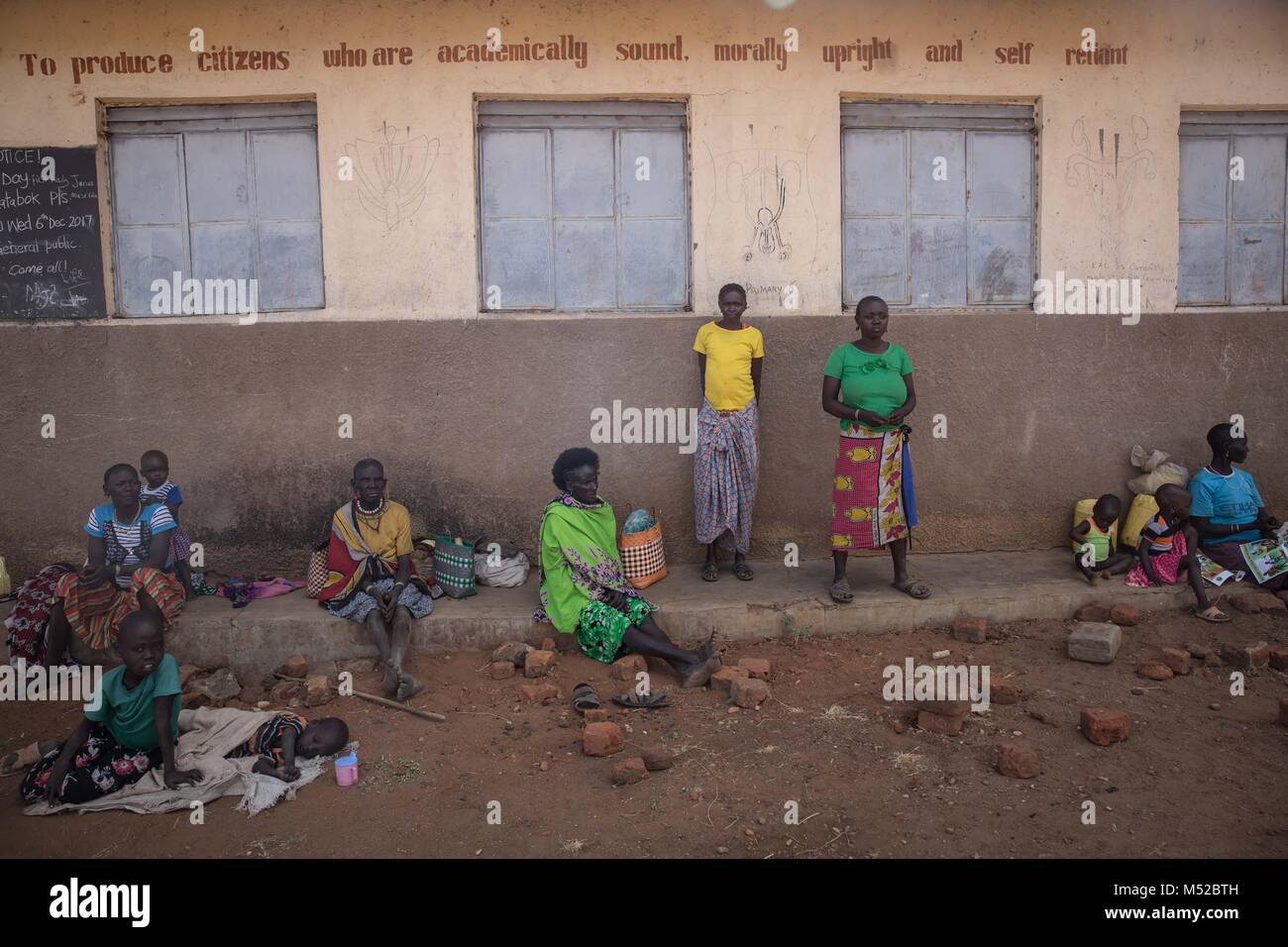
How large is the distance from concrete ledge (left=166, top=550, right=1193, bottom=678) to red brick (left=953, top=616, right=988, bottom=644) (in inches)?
7.1

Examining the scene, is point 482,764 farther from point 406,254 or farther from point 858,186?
point 858,186

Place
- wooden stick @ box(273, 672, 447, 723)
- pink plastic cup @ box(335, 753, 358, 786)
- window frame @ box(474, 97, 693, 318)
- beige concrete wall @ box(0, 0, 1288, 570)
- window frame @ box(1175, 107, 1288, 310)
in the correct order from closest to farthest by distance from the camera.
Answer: pink plastic cup @ box(335, 753, 358, 786), wooden stick @ box(273, 672, 447, 723), beige concrete wall @ box(0, 0, 1288, 570), window frame @ box(474, 97, 693, 318), window frame @ box(1175, 107, 1288, 310)

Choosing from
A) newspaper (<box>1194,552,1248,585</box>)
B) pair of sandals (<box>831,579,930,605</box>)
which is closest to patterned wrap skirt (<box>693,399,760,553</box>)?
pair of sandals (<box>831,579,930,605</box>)

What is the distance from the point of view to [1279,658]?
5000mm

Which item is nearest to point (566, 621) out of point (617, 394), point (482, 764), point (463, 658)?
point (463, 658)

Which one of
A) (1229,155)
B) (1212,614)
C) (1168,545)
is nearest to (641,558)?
(1168,545)

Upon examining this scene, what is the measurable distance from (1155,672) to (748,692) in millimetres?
2089

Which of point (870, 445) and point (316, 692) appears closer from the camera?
point (316, 692)

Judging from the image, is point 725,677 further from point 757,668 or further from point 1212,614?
point 1212,614

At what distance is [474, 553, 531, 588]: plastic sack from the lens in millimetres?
6113

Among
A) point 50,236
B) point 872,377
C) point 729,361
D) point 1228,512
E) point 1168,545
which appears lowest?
point 1168,545

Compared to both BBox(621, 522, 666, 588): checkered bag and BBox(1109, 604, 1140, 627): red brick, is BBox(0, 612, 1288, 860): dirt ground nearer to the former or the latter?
BBox(1109, 604, 1140, 627): red brick

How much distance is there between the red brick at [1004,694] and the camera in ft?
15.4
